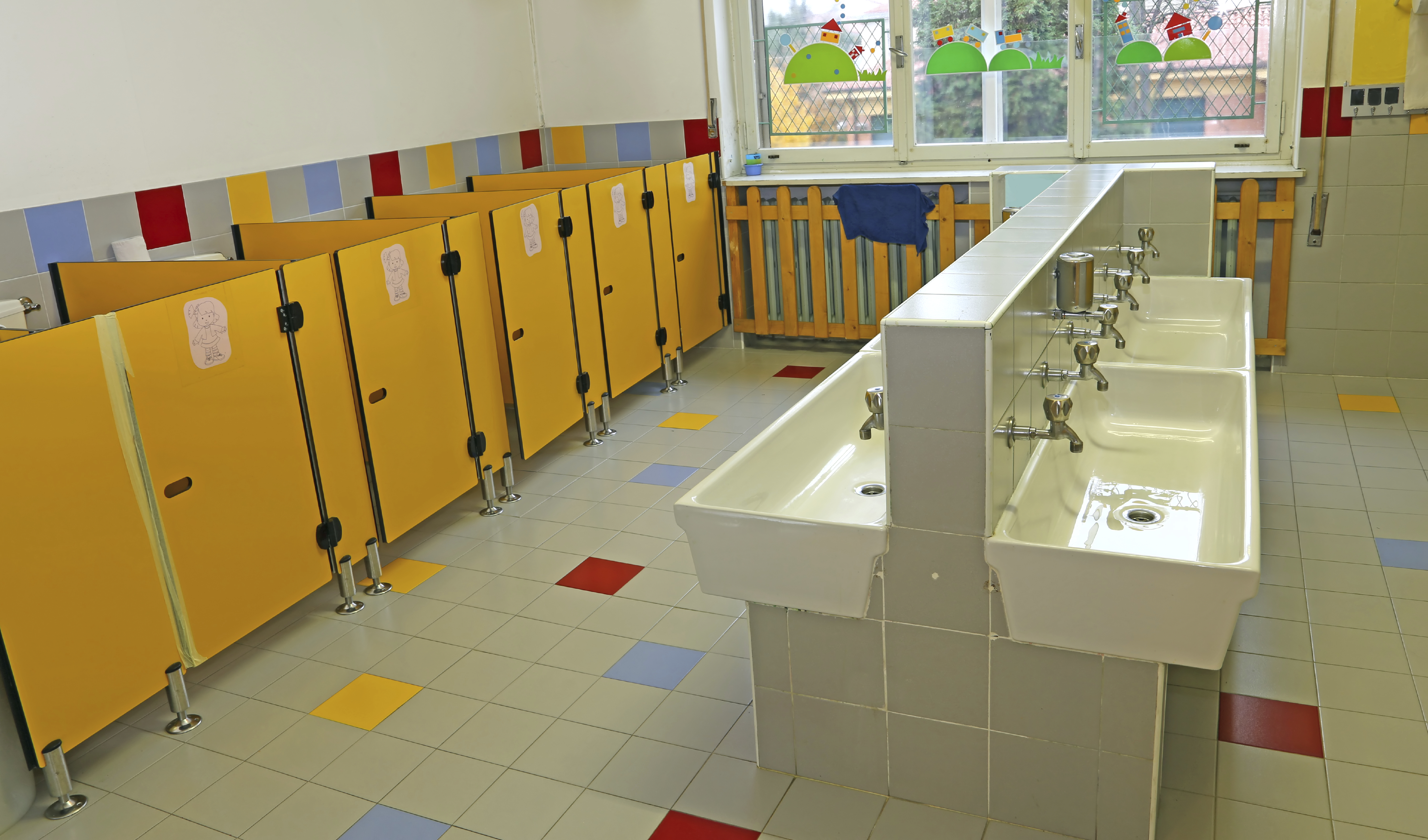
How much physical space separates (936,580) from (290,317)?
2060mm

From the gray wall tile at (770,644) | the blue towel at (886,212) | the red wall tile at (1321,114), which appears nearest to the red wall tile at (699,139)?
the blue towel at (886,212)

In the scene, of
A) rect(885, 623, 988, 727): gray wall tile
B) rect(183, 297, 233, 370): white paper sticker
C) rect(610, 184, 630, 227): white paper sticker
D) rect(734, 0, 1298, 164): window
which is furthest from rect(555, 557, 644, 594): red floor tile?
rect(734, 0, 1298, 164): window

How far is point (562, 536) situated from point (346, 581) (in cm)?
77

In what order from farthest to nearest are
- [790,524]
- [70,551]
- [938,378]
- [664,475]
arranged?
[664,475] → [70,551] → [790,524] → [938,378]

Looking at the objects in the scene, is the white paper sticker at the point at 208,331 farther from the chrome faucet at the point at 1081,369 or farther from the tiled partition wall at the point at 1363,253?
the tiled partition wall at the point at 1363,253

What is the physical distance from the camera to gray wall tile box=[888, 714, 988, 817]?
2180 millimetres

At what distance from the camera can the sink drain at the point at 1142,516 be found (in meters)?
2.41

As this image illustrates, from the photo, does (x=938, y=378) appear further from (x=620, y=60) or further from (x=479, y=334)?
(x=620, y=60)

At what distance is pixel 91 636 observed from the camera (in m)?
2.55

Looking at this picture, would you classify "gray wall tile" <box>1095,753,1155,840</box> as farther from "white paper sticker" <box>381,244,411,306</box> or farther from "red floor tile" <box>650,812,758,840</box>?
"white paper sticker" <box>381,244,411,306</box>

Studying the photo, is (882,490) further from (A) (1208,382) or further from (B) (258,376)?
(B) (258,376)

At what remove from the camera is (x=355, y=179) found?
4738mm

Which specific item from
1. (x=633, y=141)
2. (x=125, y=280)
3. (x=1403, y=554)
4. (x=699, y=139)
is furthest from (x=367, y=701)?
(x=633, y=141)

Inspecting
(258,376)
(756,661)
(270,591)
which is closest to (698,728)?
(756,661)
